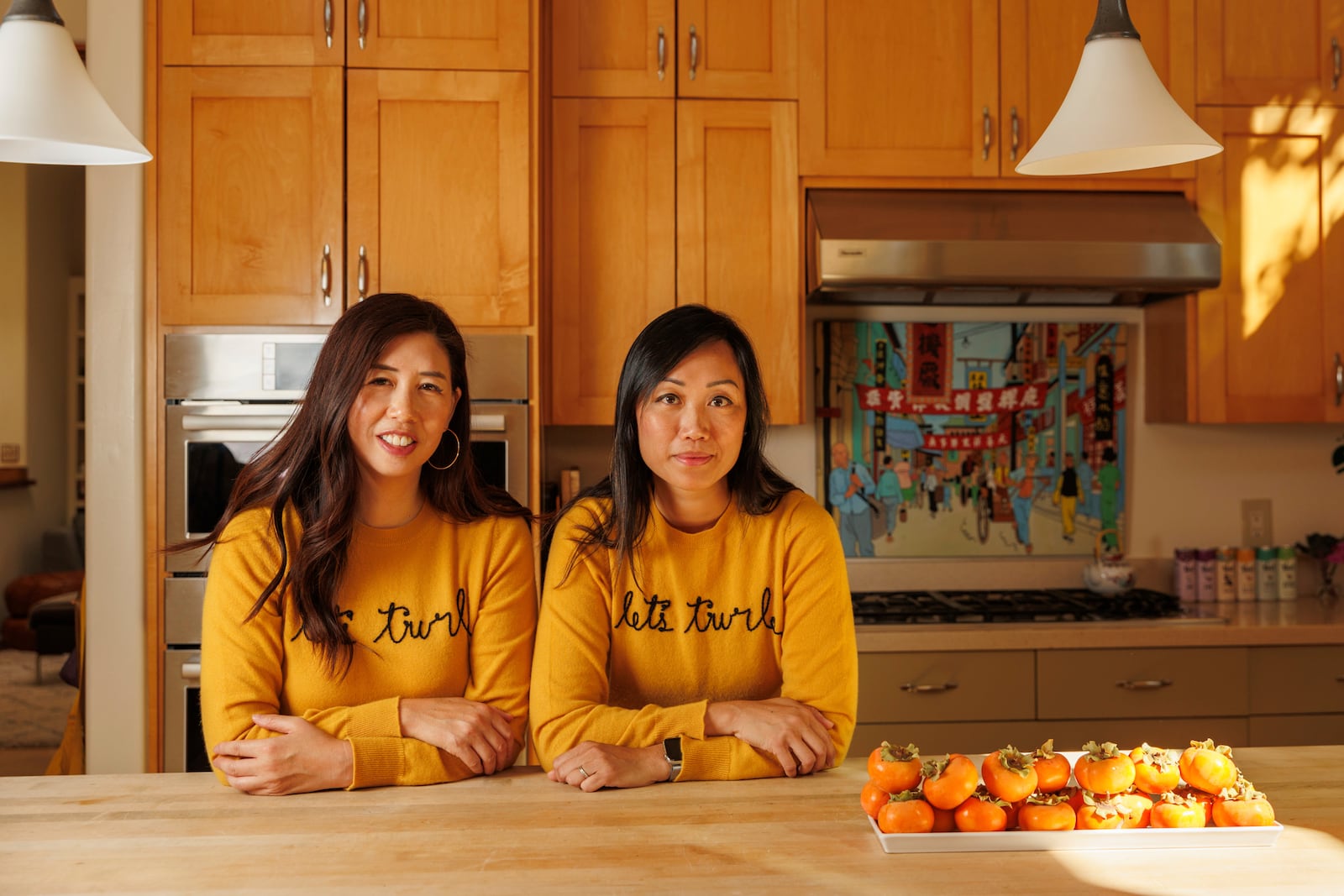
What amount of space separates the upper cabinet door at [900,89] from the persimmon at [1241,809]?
216cm

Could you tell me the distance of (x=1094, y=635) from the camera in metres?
2.77

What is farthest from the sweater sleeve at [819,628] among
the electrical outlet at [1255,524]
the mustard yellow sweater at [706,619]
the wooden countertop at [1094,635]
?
the electrical outlet at [1255,524]

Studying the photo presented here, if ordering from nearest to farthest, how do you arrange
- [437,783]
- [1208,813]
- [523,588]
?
1. [1208,813]
2. [437,783]
3. [523,588]

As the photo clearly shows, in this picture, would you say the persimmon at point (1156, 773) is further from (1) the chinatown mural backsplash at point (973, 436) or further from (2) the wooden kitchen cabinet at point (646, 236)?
(1) the chinatown mural backsplash at point (973, 436)

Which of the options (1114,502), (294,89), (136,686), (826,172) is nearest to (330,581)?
(136,686)

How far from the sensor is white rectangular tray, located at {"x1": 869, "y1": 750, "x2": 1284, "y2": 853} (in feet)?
3.72

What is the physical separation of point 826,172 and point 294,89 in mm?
1434

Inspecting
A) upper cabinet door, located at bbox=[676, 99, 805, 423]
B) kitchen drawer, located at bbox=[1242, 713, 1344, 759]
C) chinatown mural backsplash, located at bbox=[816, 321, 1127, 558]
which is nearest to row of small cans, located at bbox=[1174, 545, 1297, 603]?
chinatown mural backsplash, located at bbox=[816, 321, 1127, 558]

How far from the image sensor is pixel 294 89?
8.48 ft

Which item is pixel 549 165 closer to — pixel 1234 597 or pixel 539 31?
pixel 539 31

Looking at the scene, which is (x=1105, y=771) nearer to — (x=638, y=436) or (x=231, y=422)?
(x=638, y=436)

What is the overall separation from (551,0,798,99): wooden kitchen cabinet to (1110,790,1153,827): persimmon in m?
2.28

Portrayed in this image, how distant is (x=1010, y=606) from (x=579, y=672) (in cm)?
185

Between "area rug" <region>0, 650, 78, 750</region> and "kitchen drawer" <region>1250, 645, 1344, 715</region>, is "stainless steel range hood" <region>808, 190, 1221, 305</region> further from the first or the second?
"area rug" <region>0, 650, 78, 750</region>
